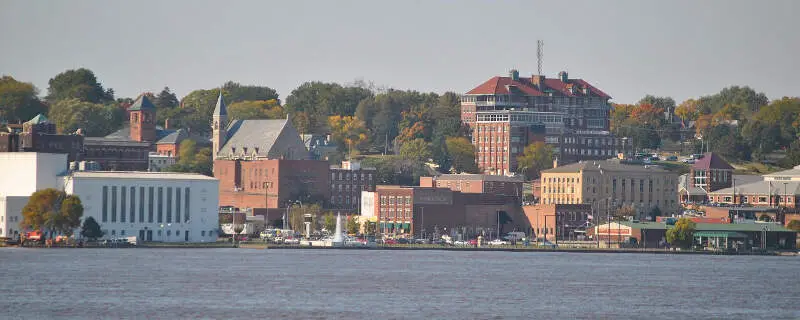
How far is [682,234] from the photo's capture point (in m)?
157

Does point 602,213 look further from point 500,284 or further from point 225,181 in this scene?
point 500,284

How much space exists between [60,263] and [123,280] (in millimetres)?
16509

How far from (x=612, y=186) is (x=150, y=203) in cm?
5321

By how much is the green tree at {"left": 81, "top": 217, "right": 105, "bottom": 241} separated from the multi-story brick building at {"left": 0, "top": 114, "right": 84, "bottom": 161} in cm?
2544

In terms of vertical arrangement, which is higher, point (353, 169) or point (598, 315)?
point (353, 169)

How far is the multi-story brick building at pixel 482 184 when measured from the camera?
181000 mm

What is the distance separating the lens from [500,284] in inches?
4301

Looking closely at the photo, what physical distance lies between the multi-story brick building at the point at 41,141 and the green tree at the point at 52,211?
29.3m

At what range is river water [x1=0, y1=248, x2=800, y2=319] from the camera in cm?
8994

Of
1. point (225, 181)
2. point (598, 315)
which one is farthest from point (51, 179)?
point (598, 315)

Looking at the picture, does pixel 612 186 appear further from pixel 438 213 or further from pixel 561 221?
pixel 438 213

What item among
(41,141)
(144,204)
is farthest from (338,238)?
(41,141)

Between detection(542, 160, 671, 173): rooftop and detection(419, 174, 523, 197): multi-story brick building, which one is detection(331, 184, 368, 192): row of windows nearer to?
detection(419, 174, 523, 197): multi-story brick building

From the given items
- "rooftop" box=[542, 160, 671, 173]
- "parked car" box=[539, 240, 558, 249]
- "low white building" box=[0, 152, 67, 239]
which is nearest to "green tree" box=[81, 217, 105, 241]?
"low white building" box=[0, 152, 67, 239]
